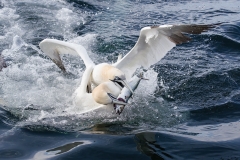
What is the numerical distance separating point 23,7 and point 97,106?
24.2ft

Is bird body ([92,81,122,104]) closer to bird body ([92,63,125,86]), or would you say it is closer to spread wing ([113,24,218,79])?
bird body ([92,63,125,86])

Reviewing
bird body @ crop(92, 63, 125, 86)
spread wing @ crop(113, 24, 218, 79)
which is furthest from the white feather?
bird body @ crop(92, 63, 125, 86)

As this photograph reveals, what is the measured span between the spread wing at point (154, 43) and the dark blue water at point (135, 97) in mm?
523

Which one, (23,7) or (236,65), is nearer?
(236,65)

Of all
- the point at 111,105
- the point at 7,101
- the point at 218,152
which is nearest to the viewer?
the point at 218,152

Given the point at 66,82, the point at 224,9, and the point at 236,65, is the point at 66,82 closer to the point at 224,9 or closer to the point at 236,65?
the point at 236,65

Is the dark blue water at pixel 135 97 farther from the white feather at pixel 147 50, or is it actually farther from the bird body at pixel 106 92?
the white feather at pixel 147 50

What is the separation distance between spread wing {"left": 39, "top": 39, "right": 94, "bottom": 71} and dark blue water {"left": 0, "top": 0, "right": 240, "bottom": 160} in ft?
1.21

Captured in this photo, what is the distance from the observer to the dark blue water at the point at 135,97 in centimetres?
481

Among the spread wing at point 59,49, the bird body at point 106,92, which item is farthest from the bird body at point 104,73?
the spread wing at point 59,49

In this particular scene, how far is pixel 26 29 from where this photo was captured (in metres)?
10.7

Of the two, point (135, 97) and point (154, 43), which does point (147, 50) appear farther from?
point (135, 97)

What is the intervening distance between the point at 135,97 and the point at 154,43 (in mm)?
867

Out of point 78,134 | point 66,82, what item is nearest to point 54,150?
point 78,134
